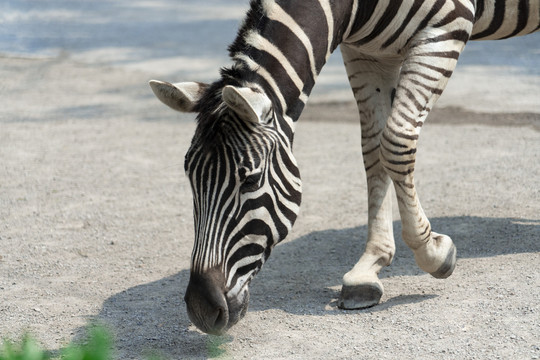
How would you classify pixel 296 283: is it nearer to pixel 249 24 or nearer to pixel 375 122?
pixel 375 122

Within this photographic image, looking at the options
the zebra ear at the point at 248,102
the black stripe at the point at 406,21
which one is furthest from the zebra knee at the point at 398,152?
the zebra ear at the point at 248,102

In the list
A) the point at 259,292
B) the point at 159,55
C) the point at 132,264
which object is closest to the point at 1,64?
the point at 159,55

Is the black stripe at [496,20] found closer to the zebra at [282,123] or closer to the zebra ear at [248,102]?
the zebra at [282,123]

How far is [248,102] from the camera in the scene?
360cm

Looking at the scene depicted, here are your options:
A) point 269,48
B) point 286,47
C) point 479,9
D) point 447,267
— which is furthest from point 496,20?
point 269,48

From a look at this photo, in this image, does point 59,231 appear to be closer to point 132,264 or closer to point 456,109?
point 132,264

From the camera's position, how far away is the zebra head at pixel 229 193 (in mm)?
3682

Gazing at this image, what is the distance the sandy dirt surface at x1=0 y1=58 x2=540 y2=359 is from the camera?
13.9 feet

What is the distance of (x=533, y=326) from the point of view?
415 cm

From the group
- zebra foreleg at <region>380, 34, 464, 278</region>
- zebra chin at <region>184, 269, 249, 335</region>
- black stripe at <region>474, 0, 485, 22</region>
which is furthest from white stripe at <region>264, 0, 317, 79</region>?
black stripe at <region>474, 0, 485, 22</region>

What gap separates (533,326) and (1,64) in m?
11.2

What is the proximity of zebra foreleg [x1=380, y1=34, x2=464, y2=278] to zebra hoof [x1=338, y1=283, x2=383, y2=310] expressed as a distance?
37 cm

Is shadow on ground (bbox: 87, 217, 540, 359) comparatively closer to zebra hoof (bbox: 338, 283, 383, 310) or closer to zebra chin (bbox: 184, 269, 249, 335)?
zebra hoof (bbox: 338, 283, 383, 310)

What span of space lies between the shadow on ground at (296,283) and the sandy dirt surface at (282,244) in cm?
1
